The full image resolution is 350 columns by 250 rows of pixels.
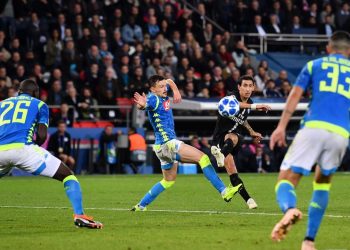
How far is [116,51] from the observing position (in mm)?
33531

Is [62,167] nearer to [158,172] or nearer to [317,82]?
[317,82]

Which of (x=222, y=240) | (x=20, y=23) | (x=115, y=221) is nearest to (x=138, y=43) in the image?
(x=20, y=23)

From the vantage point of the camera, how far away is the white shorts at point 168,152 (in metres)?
16.8

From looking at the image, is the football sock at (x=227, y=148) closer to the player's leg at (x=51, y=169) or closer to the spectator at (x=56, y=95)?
the player's leg at (x=51, y=169)

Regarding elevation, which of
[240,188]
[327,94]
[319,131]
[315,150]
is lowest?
[240,188]

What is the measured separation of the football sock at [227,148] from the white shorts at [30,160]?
16.4 ft

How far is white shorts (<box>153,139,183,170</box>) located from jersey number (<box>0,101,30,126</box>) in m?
3.57

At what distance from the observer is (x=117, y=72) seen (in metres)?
32.7

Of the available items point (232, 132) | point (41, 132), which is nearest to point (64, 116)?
point (232, 132)

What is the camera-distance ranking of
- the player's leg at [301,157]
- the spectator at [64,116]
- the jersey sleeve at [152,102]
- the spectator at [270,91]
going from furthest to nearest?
1. the spectator at [270,91]
2. the spectator at [64,116]
3. the jersey sleeve at [152,102]
4. the player's leg at [301,157]

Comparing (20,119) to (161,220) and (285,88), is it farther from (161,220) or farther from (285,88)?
(285,88)

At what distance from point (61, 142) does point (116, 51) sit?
4543 millimetres

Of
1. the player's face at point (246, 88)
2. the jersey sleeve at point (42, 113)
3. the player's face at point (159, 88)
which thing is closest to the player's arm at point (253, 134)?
the player's face at point (246, 88)

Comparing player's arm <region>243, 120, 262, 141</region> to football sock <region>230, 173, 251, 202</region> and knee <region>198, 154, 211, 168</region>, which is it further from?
knee <region>198, 154, 211, 168</region>
